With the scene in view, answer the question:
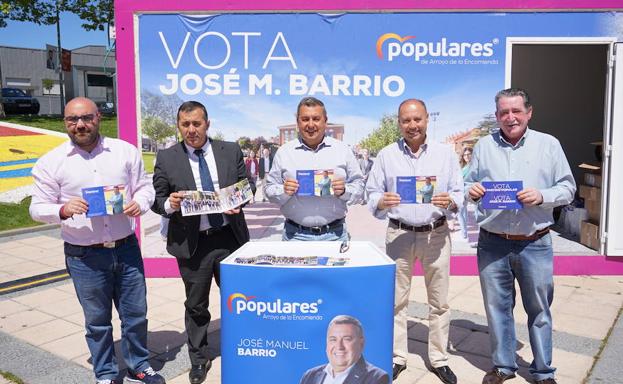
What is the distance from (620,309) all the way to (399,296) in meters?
2.95

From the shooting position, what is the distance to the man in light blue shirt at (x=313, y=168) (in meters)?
3.45

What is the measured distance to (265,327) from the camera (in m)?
2.21

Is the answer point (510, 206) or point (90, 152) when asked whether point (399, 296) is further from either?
point (90, 152)

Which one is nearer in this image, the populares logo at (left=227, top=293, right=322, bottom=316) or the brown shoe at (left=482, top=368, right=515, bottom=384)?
the populares logo at (left=227, top=293, right=322, bottom=316)

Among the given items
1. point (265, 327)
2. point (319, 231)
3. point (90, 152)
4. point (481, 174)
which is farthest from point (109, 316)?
point (481, 174)

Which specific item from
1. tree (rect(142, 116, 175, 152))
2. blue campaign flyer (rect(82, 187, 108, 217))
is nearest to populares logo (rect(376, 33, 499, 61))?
tree (rect(142, 116, 175, 152))

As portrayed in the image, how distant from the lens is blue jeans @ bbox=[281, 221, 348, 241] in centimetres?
351

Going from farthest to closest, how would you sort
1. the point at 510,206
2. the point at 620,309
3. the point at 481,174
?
the point at 620,309 → the point at 481,174 → the point at 510,206

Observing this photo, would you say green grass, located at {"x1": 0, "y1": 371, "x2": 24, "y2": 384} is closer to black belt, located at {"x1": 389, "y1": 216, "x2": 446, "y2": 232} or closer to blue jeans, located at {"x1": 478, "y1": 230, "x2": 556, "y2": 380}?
black belt, located at {"x1": 389, "y1": 216, "x2": 446, "y2": 232}

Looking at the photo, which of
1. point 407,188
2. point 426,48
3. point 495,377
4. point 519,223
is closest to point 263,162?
point 426,48

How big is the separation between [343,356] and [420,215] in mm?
1566

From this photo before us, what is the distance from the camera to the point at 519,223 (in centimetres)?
334

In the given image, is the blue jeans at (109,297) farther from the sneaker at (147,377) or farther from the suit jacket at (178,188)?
the suit jacket at (178,188)

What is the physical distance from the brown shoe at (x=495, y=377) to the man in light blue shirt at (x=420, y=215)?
0.23m
